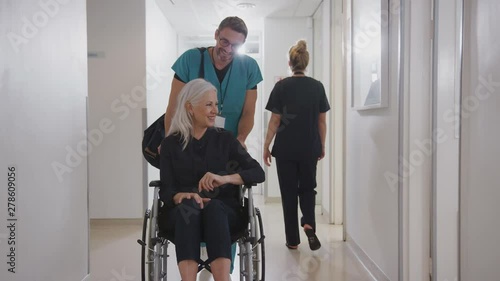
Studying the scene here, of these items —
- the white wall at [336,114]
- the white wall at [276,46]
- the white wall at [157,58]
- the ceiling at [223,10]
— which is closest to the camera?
the white wall at [336,114]

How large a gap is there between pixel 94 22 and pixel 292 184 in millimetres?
2586

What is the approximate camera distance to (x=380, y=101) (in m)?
2.51

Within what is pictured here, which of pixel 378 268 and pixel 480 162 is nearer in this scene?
pixel 480 162

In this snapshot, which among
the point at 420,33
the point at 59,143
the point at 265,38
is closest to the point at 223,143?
the point at 59,143

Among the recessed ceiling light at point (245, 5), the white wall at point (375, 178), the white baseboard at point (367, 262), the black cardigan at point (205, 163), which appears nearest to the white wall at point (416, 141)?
the white wall at point (375, 178)

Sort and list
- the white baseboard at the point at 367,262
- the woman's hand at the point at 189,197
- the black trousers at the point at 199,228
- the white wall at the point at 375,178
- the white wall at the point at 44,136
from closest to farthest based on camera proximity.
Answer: the white wall at the point at 44,136 → the black trousers at the point at 199,228 → the woman's hand at the point at 189,197 → the white wall at the point at 375,178 → the white baseboard at the point at 367,262

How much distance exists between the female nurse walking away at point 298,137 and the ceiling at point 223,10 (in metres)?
1.92

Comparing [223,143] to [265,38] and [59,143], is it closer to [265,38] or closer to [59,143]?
[59,143]

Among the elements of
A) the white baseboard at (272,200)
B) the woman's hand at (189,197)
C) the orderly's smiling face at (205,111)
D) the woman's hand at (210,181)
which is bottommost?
the white baseboard at (272,200)

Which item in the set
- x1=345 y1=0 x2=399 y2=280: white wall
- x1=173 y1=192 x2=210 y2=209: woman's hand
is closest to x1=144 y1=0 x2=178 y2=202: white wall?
x1=345 y1=0 x2=399 y2=280: white wall

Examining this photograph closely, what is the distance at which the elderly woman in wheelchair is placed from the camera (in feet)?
6.09

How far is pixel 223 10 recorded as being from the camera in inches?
213

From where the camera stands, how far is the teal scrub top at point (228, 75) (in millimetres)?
2377

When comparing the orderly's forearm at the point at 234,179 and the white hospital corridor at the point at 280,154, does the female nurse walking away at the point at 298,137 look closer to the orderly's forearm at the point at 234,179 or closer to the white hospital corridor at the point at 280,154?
the white hospital corridor at the point at 280,154
